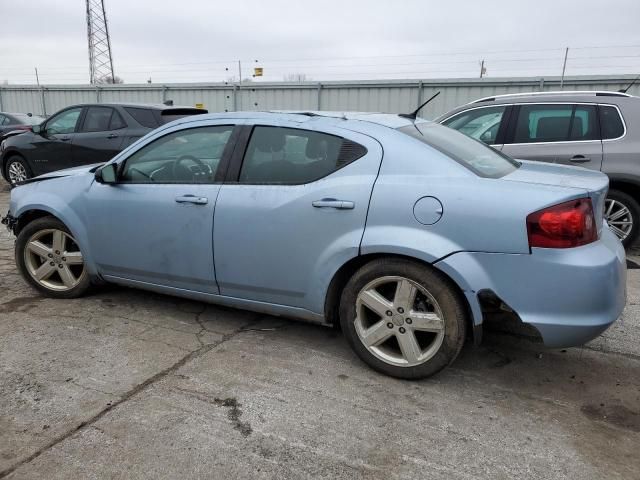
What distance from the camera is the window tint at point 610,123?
18.0ft

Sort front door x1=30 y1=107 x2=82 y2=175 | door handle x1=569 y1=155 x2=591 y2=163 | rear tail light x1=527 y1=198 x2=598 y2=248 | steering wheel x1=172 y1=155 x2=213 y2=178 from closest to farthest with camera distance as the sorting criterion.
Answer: rear tail light x1=527 y1=198 x2=598 y2=248 → steering wheel x1=172 y1=155 x2=213 y2=178 → door handle x1=569 y1=155 x2=591 y2=163 → front door x1=30 y1=107 x2=82 y2=175

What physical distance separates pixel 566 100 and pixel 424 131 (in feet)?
10.9

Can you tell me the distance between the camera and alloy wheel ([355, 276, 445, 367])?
2838 millimetres

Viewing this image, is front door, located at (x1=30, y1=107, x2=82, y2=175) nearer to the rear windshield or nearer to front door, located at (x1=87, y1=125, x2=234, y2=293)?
front door, located at (x1=87, y1=125, x2=234, y2=293)

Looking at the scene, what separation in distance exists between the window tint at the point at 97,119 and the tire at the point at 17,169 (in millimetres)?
1732

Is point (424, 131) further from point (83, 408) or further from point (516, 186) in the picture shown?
point (83, 408)

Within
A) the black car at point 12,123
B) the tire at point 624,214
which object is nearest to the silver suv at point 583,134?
A: the tire at point 624,214

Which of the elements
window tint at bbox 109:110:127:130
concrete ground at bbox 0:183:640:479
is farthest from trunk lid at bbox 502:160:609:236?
window tint at bbox 109:110:127:130

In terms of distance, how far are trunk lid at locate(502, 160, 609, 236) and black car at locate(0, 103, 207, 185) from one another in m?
6.20

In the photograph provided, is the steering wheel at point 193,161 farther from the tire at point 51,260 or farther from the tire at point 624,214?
the tire at point 624,214

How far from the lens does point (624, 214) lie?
18.2ft

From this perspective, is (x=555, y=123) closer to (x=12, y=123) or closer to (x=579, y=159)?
(x=579, y=159)

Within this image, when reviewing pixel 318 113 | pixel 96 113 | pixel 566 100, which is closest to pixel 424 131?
pixel 318 113

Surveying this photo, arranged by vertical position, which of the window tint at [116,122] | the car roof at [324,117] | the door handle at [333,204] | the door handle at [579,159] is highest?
the car roof at [324,117]
